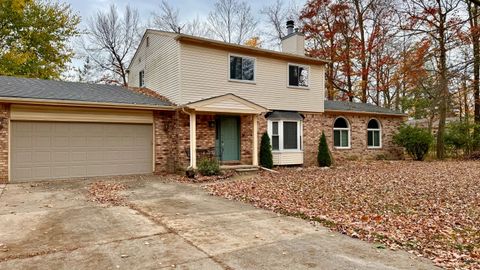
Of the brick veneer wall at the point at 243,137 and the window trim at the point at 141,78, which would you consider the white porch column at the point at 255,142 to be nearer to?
→ the brick veneer wall at the point at 243,137

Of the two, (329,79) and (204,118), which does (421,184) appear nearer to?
(204,118)

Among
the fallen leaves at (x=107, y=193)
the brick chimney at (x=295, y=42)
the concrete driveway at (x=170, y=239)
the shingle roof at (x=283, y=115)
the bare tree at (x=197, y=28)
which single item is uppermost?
the bare tree at (x=197, y=28)

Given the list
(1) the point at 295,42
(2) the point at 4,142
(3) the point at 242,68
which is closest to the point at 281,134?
(3) the point at 242,68

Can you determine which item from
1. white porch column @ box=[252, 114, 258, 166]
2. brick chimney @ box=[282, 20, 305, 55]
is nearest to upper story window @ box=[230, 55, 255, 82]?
white porch column @ box=[252, 114, 258, 166]

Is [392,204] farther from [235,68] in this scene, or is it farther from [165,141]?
[235,68]

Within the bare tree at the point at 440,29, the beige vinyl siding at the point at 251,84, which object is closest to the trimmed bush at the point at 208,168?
the beige vinyl siding at the point at 251,84

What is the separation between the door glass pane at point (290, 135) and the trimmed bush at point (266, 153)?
1153 millimetres

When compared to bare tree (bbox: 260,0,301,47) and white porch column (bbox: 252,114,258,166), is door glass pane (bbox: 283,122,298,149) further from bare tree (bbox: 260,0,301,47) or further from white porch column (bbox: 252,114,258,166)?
bare tree (bbox: 260,0,301,47)

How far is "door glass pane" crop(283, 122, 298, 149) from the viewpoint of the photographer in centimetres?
1470

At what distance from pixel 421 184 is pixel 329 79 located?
1727 cm

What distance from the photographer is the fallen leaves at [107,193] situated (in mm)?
7383

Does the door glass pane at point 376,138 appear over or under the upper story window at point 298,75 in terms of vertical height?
under

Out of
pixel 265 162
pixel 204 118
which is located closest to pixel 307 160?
pixel 265 162

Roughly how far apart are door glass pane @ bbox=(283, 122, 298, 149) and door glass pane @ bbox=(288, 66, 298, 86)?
1.79 meters
